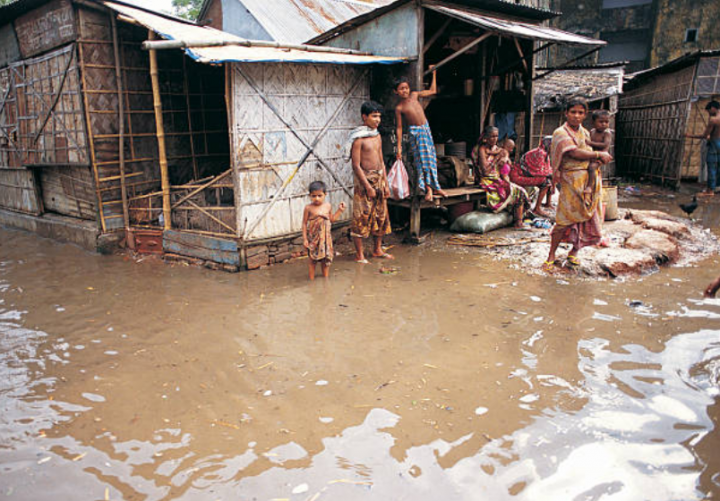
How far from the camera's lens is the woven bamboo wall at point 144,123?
23.1 feet

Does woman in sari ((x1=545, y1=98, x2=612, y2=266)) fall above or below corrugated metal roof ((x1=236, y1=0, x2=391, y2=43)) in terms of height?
below

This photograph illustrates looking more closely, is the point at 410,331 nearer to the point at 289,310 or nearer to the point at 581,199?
the point at 289,310

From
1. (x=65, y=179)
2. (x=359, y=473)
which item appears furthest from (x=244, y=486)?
(x=65, y=179)

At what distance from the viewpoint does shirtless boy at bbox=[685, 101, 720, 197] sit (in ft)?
33.3

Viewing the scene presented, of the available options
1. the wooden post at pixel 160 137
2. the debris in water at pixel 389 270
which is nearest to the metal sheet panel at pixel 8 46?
the wooden post at pixel 160 137

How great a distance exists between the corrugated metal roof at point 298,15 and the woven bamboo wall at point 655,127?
8.40m

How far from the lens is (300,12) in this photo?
1327cm

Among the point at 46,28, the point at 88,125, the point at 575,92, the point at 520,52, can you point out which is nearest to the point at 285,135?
the point at 88,125

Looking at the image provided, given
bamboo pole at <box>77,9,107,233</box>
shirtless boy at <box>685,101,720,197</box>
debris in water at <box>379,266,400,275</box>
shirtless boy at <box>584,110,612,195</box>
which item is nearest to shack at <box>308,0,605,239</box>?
debris in water at <box>379,266,400,275</box>

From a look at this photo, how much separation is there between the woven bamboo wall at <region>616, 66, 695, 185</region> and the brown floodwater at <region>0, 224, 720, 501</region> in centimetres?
755

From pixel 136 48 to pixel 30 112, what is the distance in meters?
2.53

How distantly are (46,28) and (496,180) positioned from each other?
23.5ft

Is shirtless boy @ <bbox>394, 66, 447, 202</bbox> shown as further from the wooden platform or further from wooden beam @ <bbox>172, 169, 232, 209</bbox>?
wooden beam @ <bbox>172, 169, 232, 209</bbox>

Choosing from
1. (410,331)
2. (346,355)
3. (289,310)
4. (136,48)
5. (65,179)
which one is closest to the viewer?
(346,355)
